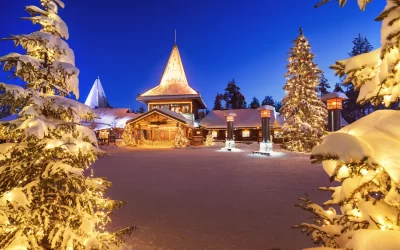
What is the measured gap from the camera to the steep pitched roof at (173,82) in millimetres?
34469

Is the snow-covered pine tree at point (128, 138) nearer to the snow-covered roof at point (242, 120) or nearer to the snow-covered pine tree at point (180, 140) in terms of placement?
the snow-covered pine tree at point (180, 140)

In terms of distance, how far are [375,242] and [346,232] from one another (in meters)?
0.69

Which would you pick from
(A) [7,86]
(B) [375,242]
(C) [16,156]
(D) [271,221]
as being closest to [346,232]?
(B) [375,242]

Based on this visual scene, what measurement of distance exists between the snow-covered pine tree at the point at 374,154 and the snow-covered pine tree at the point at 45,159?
2.68 m

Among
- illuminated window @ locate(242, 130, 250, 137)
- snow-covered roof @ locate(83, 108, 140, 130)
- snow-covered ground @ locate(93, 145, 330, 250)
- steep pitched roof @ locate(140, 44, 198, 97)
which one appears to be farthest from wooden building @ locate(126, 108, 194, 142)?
snow-covered ground @ locate(93, 145, 330, 250)

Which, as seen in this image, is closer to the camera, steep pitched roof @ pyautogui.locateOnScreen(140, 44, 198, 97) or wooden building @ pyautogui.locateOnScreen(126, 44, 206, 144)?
wooden building @ pyautogui.locateOnScreen(126, 44, 206, 144)

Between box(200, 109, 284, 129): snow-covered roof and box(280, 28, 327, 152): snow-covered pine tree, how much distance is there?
8516 millimetres

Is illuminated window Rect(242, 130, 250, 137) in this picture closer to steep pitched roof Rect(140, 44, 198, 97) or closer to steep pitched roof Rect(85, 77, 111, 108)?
steep pitched roof Rect(140, 44, 198, 97)

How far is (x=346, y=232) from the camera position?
2027 mm

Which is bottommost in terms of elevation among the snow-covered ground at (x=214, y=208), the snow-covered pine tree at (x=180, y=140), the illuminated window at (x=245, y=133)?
the snow-covered ground at (x=214, y=208)

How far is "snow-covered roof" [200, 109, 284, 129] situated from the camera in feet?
103

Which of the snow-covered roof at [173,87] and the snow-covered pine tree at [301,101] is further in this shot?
the snow-covered roof at [173,87]

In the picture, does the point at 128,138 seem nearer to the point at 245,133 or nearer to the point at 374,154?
the point at 245,133

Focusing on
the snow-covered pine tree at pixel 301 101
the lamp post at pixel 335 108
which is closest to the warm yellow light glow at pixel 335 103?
the lamp post at pixel 335 108
